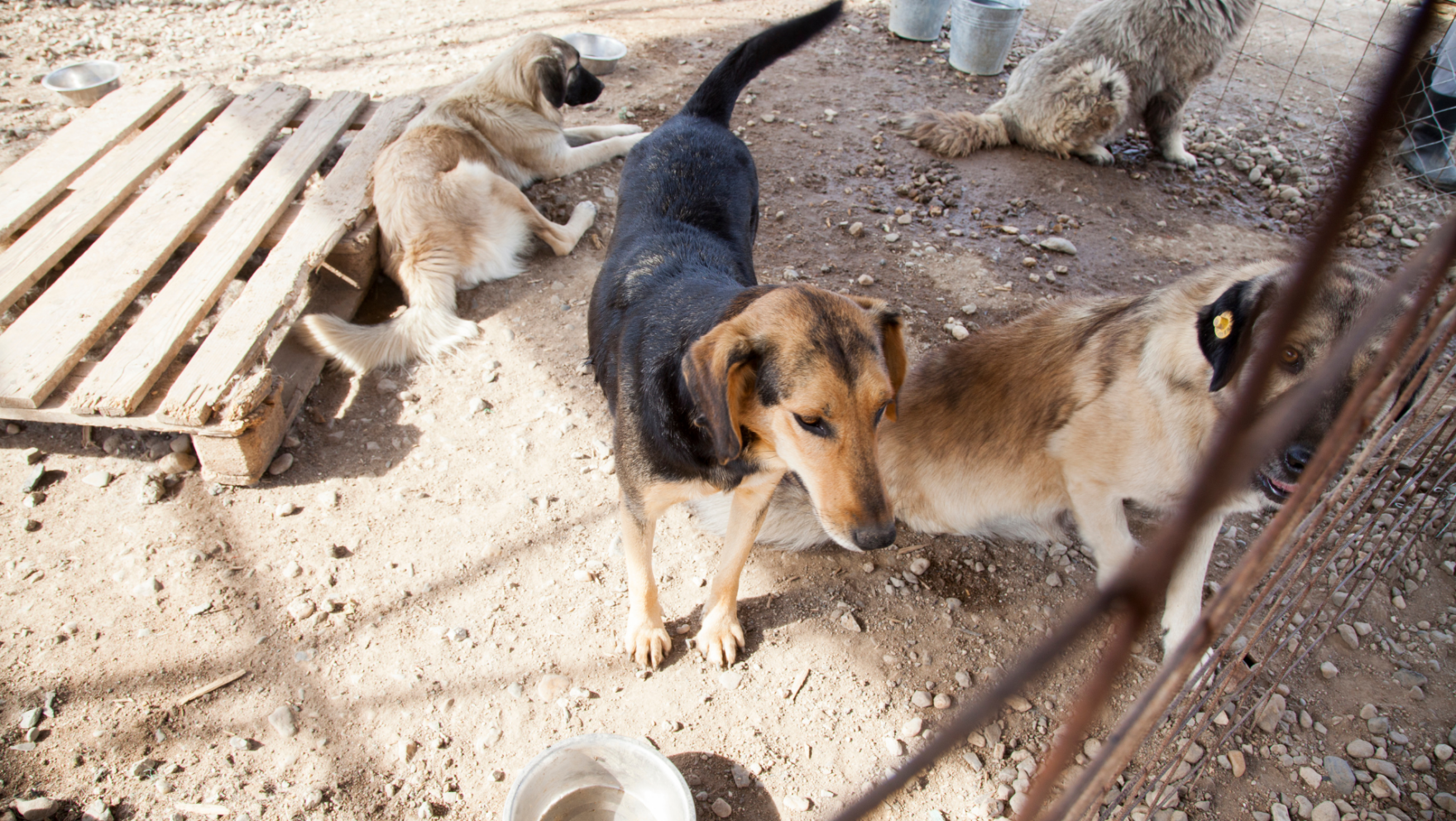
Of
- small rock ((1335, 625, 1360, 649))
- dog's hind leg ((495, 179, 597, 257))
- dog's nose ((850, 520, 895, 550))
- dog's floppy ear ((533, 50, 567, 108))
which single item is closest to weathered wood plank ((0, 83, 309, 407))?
dog's hind leg ((495, 179, 597, 257))

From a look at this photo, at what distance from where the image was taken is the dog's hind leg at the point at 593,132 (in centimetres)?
582

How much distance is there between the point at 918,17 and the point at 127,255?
7.07 metres

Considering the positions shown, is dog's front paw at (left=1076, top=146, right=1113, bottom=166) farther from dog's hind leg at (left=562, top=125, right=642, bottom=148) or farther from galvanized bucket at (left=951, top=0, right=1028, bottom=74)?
dog's hind leg at (left=562, top=125, right=642, bottom=148)

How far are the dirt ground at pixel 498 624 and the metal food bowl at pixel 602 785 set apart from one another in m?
0.25

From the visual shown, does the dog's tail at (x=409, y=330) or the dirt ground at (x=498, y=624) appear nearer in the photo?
the dirt ground at (x=498, y=624)

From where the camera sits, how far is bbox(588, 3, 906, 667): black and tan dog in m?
2.06

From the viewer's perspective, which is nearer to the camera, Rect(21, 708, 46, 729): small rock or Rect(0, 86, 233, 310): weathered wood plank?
Rect(21, 708, 46, 729): small rock

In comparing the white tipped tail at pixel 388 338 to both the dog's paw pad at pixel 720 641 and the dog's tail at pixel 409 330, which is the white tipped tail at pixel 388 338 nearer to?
the dog's tail at pixel 409 330

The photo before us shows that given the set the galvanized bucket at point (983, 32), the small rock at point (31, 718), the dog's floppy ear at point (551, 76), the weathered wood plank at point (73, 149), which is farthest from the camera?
the galvanized bucket at point (983, 32)

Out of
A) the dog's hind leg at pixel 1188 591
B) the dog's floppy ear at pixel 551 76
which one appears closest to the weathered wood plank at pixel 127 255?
the dog's floppy ear at pixel 551 76

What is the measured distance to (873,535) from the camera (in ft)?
6.95

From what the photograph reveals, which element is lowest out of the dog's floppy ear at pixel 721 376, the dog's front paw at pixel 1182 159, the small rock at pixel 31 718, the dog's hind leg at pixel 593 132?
the small rock at pixel 31 718

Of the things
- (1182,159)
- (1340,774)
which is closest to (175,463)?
(1340,774)

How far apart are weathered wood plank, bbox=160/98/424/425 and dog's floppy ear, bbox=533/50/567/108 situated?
3.23 feet
